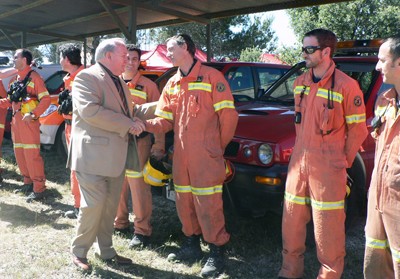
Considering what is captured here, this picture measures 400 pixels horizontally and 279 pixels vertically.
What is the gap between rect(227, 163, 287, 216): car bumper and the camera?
3410 millimetres

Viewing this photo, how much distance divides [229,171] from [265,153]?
35 cm

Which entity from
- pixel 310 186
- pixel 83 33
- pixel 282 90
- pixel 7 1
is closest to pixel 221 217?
pixel 310 186

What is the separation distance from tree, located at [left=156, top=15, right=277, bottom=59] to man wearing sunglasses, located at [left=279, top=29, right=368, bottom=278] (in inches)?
980

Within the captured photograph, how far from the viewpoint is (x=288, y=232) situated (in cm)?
315

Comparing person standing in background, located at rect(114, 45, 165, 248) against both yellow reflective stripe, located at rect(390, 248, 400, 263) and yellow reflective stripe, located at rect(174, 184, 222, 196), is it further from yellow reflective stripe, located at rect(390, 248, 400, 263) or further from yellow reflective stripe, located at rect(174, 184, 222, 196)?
yellow reflective stripe, located at rect(390, 248, 400, 263)

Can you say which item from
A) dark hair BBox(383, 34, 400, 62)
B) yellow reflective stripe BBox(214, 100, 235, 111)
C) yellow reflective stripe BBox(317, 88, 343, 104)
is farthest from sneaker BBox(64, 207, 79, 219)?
dark hair BBox(383, 34, 400, 62)

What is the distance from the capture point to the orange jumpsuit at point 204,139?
134 inches

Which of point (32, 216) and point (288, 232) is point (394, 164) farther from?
point (32, 216)

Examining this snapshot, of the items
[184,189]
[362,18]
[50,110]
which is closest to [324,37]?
[184,189]

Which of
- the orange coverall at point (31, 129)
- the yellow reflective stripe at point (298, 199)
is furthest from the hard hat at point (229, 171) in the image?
the orange coverall at point (31, 129)

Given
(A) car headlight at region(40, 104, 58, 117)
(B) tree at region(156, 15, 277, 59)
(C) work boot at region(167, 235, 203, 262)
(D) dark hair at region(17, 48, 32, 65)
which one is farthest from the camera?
(B) tree at region(156, 15, 277, 59)

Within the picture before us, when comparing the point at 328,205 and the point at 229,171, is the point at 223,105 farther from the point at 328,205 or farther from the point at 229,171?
the point at 328,205

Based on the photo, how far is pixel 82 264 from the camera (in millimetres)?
3469

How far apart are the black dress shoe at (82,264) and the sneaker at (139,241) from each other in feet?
1.95
